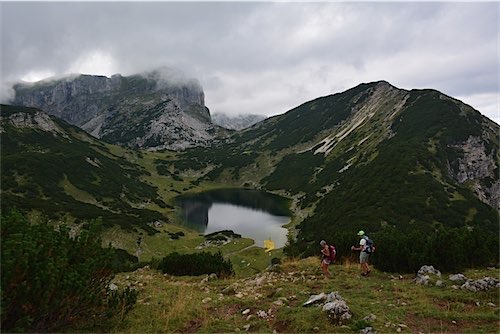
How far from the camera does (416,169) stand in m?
99.5

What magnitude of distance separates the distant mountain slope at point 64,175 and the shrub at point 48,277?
63928 mm

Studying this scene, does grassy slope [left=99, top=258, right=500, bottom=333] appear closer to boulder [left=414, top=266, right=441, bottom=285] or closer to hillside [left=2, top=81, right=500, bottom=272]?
boulder [left=414, top=266, right=441, bottom=285]

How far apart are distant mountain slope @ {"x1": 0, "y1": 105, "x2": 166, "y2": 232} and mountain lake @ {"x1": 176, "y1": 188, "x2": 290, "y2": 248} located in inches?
533

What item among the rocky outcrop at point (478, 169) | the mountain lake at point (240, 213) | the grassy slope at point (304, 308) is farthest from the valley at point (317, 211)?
the mountain lake at point (240, 213)

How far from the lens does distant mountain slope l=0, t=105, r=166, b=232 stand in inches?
3078

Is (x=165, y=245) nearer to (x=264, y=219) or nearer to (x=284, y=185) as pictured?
(x=264, y=219)

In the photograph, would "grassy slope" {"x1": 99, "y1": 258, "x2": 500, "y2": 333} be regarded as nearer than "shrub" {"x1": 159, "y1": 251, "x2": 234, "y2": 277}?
Yes

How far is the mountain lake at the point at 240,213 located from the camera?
303ft

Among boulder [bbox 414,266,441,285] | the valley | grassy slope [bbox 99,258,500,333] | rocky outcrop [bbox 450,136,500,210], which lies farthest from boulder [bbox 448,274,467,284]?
rocky outcrop [bbox 450,136,500,210]

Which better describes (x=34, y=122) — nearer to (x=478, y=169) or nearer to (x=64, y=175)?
(x=64, y=175)

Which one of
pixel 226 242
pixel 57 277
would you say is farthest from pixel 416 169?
pixel 57 277

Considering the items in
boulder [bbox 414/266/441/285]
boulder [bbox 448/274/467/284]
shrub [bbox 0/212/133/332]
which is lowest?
boulder [bbox 414/266/441/285]

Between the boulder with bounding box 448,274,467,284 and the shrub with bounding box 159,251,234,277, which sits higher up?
the boulder with bounding box 448,274,467,284

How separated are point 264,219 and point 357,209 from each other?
3247 cm
